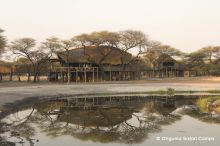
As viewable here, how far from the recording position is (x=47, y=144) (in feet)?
45.7

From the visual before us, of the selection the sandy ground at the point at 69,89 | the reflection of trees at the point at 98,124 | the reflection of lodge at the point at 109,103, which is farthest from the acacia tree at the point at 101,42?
the reflection of trees at the point at 98,124

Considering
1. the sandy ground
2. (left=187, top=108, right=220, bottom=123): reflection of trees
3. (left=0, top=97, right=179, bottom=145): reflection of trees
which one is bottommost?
(left=0, top=97, right=179, bottom=145): reflection of trees

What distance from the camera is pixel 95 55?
7444 cm

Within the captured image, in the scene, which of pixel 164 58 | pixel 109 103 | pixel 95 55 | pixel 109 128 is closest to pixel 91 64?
pixel 95 55

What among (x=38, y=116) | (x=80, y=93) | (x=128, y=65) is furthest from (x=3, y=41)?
(x=128, y=65)

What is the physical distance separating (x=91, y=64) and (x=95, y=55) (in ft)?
6.92

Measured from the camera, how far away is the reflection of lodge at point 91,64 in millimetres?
70875

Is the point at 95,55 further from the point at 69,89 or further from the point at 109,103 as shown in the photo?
the point at 109,103

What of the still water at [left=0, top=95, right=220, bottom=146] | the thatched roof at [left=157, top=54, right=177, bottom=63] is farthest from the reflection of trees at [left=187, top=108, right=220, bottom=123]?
the thatched roof at [left=157, top=54, right=177, bottom=63]

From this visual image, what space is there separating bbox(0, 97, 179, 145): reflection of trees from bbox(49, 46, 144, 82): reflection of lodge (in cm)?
4407

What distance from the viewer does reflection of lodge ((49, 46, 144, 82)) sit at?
70.9 m

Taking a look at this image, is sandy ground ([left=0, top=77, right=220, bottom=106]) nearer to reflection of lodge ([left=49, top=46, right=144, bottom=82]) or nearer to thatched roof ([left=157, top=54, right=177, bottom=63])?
reflection of lodge ([left=49, top=46, right=144, bottom=82])

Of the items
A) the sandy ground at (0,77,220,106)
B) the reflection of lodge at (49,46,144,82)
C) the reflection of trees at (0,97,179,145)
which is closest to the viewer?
the reflection of trees at (0,97,179,145)

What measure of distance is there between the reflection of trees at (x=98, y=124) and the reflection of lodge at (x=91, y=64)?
44.1 metres
